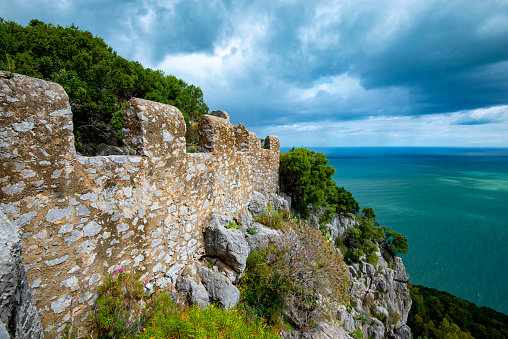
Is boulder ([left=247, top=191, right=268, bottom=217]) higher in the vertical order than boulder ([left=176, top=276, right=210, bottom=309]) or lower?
higher

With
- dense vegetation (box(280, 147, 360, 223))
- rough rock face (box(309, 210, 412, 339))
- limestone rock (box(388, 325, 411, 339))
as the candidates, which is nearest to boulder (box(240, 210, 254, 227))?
dense vegetation (box(280, 147, 360, 223))

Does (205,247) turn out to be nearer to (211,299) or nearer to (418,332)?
(211,299)

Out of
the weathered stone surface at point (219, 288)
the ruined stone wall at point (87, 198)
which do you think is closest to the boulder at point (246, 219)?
the ruined stone wall at point (87, 198)

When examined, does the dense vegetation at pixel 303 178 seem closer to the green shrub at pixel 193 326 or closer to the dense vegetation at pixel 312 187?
the dense vegetation at pixel 312 187

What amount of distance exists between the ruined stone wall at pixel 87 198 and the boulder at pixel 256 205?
13.4 feet

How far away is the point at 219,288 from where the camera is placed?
18.8 feet

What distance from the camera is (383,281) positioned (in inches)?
822

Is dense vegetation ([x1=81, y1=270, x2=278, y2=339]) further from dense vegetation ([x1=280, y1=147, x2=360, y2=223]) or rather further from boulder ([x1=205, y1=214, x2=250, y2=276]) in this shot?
dense vegetation ([x1=280, y1=147, x2=360, y2=223])

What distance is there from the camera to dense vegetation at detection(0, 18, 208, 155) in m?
11.0

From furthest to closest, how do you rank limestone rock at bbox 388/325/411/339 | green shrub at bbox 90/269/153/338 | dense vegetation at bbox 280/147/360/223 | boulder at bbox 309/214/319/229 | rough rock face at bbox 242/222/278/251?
limestone rock at bbox 388/325/411/339 < boulder at bbox 309/214/319/229 < dense vegetation at bbox 280/147/360/223 < rough rock face at bbox 242/222/278/251 < green shrub at bbox 90/269/153/338

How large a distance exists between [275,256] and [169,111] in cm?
594

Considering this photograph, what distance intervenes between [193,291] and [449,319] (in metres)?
47.2

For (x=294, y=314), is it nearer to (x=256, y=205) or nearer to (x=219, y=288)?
(x=219, y=288)

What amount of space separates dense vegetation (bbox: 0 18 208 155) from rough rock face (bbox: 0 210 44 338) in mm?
9903
